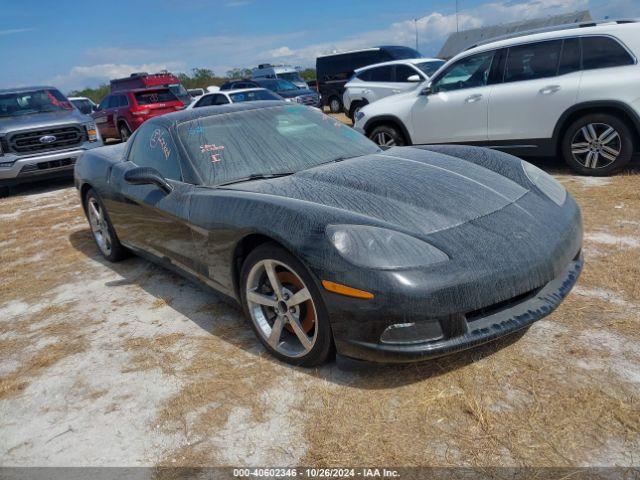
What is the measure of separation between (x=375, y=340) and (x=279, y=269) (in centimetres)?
67

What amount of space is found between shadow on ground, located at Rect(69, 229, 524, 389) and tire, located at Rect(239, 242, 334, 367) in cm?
10

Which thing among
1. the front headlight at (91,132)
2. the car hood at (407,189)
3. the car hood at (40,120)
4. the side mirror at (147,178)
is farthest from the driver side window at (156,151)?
the front headlight at (91,132)

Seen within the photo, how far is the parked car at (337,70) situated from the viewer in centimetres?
1767

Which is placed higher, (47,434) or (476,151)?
(476,151)

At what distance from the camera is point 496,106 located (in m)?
6.51

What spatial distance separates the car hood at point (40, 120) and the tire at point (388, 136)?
5.50 meters

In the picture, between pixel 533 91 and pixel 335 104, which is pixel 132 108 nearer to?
pixel 335 104

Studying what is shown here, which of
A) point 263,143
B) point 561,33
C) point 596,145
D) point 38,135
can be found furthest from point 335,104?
point 263,143

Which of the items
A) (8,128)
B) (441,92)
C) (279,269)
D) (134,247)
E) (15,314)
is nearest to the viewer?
(279,269)

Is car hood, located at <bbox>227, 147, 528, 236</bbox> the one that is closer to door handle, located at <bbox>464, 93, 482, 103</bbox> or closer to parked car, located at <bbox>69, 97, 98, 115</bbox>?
door handle, located at <bbox>464, 93, 482, 103</bbox>

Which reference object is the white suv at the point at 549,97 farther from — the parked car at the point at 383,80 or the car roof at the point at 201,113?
the parked car at the point at 383,80

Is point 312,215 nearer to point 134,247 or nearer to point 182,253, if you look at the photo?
point 182,253

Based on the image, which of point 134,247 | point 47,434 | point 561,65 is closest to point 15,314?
point 134,247

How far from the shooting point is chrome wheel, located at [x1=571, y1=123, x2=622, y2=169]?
589 centimetres
